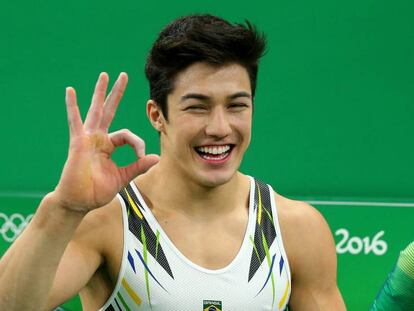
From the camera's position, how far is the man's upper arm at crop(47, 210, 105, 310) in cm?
226

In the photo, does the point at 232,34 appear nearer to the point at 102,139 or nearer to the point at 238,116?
the point at 238,116

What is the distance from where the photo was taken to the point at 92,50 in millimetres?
3252

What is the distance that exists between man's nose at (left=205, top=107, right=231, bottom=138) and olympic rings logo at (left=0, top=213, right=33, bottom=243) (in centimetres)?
104

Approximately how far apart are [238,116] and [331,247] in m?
0.48

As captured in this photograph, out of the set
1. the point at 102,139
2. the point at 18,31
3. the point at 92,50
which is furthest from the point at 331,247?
the point at 18,31

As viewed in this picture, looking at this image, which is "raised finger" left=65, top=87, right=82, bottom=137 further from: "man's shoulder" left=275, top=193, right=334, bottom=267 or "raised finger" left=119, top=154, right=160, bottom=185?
"man's shoulder" left=275, top=193, right=334, bottom=267

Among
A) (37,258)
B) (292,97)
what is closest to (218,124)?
(37,258)

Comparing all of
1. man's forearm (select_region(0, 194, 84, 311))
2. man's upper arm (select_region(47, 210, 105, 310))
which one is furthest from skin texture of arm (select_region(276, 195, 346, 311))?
man's forearm (select_region(0, 194, 84, 311))

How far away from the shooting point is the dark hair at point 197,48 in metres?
2.39

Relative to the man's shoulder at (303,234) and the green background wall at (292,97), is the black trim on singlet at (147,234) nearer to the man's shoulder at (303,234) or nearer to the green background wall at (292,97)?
the man's shoulder at (303,234)

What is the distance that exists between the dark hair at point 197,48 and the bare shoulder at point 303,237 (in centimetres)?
37

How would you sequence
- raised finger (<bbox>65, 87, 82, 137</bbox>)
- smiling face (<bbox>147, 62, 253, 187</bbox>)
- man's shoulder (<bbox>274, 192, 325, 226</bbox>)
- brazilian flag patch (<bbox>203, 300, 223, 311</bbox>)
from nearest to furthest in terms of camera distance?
raised finger (<bbox>65, 87, 82, 137</bbox>)
smiling face (<bbox>147, 62, 253, 187</bbox>)
brazilian flag patch (<bbox>203, 300, 223, 311</bbox>)
man's shoulder (<bbox>274, 192, 325, 226</bbox>)

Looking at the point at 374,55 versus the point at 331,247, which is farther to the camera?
the point at 374,55

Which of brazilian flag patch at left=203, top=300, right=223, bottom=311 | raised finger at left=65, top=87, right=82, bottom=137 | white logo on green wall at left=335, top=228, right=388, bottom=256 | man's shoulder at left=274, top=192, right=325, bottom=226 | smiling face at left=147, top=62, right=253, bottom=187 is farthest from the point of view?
white logo on green wall at left=335, top=228, right=388, bottom=256
